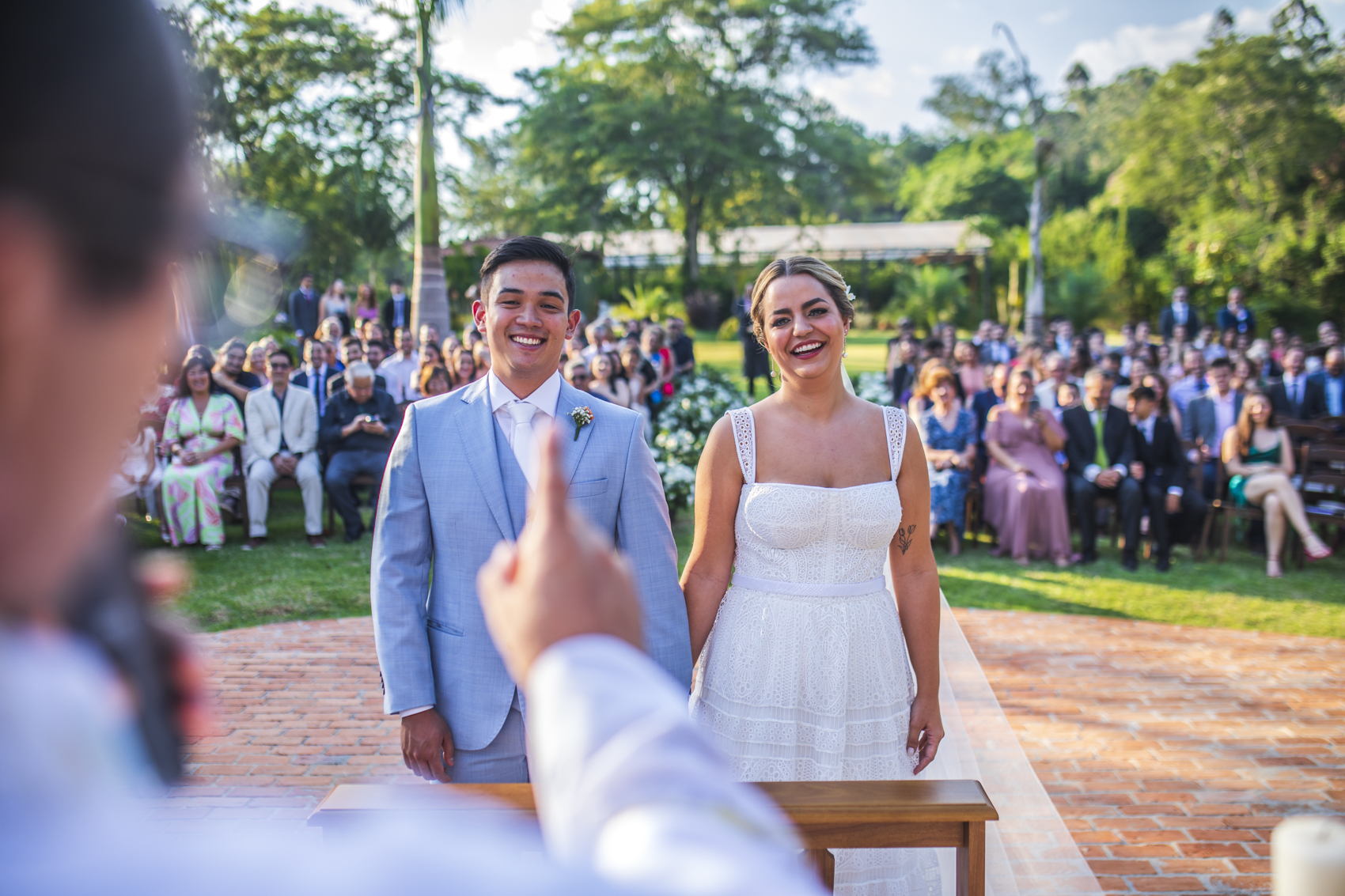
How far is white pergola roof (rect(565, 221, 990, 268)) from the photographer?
3164cm

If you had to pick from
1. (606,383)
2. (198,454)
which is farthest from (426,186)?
(198,454)

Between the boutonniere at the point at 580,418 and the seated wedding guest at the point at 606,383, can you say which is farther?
the seated wedding guest at the point at 606,383

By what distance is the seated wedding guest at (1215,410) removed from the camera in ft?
34.9

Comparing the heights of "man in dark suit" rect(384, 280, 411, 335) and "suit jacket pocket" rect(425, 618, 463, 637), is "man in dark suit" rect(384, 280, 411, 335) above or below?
above

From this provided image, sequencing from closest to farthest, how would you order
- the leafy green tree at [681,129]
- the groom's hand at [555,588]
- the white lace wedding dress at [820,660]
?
the groom's hand at [555,588] → the white lace wedding dress at [820,660] → the leafy green tree at [681,129]

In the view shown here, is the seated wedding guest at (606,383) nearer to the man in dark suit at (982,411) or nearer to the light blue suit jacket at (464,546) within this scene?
the man in dark suit at (982,411)

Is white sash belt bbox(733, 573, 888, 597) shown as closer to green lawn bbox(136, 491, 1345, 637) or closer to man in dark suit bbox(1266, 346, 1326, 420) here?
green lawn bbox(136, 491, 1345, 637)

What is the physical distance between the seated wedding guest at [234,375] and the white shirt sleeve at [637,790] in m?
10.3

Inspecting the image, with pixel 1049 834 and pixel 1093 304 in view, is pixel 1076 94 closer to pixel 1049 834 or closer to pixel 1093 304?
pixel 1093 304

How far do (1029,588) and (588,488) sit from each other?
680 centimetres

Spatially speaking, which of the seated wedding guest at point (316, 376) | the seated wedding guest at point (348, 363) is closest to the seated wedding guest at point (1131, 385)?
the seated wedding guest at point (348, 363)

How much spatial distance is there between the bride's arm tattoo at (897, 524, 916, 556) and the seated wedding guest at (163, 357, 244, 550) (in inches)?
320

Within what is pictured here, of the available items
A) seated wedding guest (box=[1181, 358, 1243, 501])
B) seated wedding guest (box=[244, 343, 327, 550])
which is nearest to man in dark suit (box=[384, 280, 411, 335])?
seated wedding guest (box=[244, 343, 327, 550])

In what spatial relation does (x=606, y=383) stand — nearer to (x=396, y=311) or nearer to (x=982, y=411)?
(x=982, y=411)
